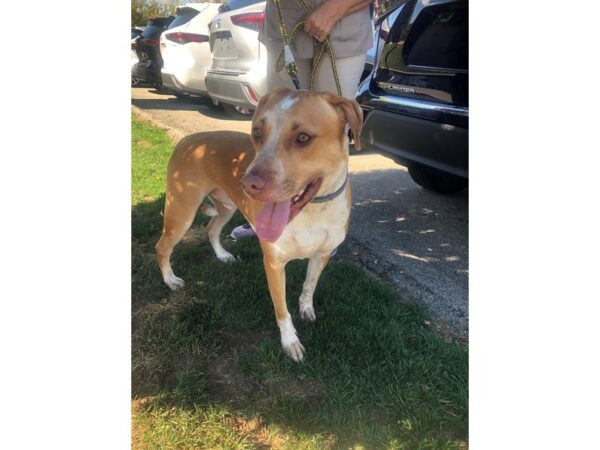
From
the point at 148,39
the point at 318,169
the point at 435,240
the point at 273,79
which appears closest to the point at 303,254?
the point at 318,169

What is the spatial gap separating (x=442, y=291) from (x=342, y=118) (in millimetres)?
1704

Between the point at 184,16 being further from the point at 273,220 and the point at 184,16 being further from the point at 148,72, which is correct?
the point at 273,220

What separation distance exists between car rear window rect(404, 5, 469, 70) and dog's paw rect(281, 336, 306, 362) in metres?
1.99

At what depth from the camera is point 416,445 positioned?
2.18m

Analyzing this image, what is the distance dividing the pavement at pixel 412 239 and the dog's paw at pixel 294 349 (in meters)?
0.96

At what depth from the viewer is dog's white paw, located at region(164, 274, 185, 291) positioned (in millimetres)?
3408

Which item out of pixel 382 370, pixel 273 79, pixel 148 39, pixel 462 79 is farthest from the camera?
pixel 148 39

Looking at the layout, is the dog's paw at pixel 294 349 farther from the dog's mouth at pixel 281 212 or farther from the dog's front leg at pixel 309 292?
the dog's mouth at pixel 281 212

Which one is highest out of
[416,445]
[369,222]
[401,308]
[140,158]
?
[140,158]

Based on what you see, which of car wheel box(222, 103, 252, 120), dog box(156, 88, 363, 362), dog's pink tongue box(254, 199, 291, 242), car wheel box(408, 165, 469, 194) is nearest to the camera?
dog box(156, 88, 363, 362)

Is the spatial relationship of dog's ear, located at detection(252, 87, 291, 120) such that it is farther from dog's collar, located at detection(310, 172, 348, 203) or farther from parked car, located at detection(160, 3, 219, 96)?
parked car, located at detection(160, 3, 219, 96)

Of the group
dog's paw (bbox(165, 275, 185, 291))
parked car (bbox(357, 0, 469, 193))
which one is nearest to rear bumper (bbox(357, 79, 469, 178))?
parked car (bbox(357, 0, 469, 193))

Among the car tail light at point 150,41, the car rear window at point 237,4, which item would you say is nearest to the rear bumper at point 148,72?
the car tail light at point 150,41
